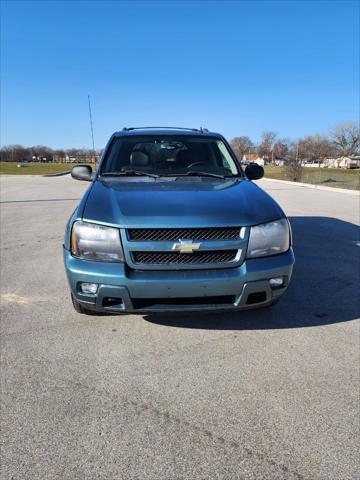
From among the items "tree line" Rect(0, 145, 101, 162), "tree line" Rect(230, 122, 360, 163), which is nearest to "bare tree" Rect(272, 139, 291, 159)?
"tree line" Rect(230, 122, 360, 163)

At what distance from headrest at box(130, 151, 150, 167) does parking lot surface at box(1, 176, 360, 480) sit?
5.21ft

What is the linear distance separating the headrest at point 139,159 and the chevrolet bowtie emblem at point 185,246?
5.93ft

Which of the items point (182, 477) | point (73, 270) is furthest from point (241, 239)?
point (182, 477)

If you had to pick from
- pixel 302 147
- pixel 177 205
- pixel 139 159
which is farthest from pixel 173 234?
pixel 302 147

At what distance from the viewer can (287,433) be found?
6.75 ft

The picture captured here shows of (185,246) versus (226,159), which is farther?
(226,159)

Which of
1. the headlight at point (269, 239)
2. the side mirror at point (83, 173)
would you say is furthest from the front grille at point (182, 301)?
the side mirror at point (83, 173)

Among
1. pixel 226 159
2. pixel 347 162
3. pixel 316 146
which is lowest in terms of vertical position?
pixel 226 159

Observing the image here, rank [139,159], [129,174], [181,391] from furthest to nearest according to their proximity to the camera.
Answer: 1. [139,159]
2. [129,174]
3. [181,391]

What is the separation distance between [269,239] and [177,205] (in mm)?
713

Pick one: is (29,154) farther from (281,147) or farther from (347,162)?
(347,162)

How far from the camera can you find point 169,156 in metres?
4.33

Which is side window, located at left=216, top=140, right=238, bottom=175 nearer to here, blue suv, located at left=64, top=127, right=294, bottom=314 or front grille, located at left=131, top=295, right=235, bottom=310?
blue suv, located at left=64, top=127, right=294, bottom=314

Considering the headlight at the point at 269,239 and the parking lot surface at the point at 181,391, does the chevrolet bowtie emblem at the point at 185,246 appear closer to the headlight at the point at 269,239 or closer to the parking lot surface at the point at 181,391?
the headlight at the point at 269,239
